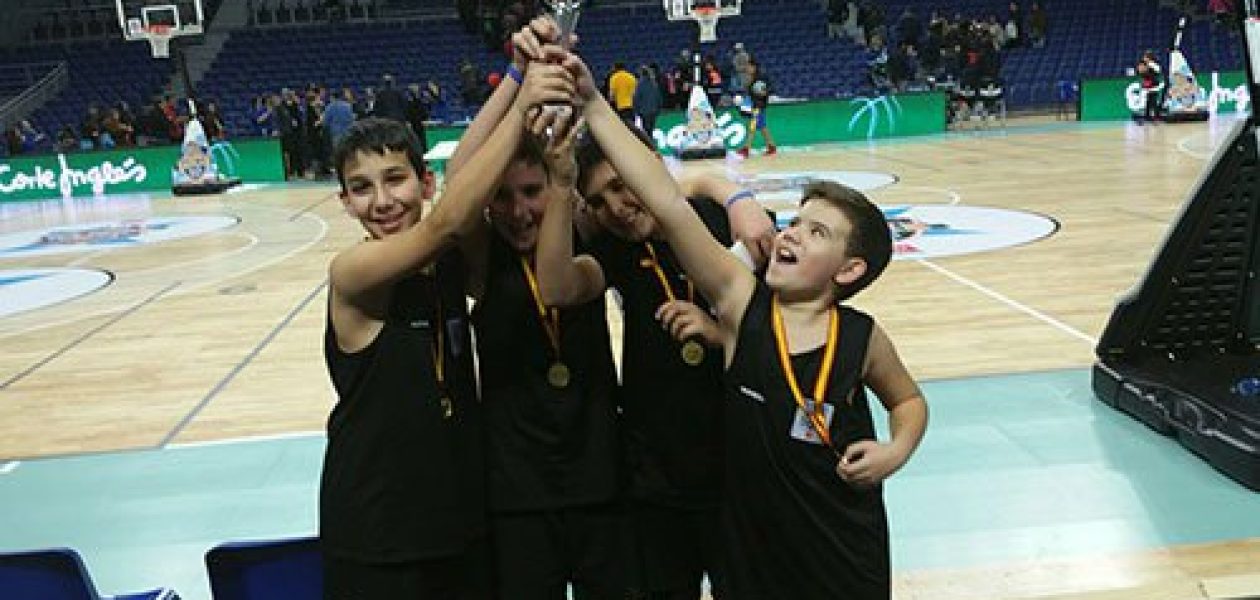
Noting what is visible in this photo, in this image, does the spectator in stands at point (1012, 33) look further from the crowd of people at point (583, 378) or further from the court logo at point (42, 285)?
the crowd of people at point (583, 378)

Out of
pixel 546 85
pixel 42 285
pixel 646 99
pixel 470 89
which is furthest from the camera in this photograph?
pixel 470 89

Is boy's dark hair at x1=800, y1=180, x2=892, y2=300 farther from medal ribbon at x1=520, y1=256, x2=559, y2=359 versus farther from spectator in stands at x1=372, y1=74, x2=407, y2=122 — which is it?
spectator in stands at x1=372, y1=74, x2=407, y2=122

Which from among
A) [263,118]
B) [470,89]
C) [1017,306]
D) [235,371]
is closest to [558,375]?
[235,371]

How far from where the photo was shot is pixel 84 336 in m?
8.13

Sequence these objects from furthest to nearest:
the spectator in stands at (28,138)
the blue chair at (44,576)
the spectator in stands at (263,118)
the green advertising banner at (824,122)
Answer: the spectator in stands at (263,118) < the spectator in stands at (28,138) < the green advertising banner at (824,122) < the blue chair at (44,576)

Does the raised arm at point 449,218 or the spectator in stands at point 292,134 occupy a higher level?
the raised arm at point 449,218

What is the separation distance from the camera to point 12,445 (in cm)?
567

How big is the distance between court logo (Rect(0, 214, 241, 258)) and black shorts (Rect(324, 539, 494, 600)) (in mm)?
11590

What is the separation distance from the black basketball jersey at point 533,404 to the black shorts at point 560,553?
0.04 metres

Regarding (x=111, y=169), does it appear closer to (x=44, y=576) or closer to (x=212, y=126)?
(x=212, y=126)

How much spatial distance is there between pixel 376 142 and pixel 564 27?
0.47 m

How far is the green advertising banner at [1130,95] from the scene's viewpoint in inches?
795

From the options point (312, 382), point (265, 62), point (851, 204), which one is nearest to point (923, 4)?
point (265, 62)

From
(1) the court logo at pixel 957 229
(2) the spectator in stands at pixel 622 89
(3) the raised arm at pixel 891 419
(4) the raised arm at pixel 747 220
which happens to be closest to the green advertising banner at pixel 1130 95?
(2) the spectator in stands at pixel 622 89
